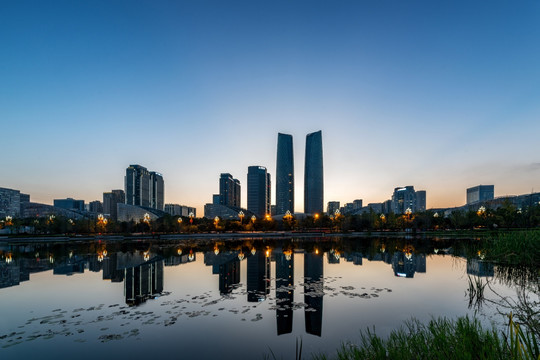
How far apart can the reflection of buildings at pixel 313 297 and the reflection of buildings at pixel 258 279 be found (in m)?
3.25

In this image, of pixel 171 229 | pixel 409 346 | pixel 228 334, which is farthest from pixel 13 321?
pixel 171 229

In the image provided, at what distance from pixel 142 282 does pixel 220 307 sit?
10.8m

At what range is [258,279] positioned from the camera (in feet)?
79.5

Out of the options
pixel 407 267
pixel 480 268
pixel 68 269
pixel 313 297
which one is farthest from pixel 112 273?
pixel 480 268

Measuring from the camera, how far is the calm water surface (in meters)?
11.6

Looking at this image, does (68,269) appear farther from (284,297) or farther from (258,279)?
(284,297)

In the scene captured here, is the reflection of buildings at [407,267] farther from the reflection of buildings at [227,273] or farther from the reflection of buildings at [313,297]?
the reflection of buildings at [227,273]

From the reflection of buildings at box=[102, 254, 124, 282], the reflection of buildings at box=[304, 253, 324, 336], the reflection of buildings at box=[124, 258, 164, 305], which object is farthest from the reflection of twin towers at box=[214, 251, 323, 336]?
the reflection of buildings at box=[102, 254, 124, 282]

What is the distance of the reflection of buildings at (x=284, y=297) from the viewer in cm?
1361

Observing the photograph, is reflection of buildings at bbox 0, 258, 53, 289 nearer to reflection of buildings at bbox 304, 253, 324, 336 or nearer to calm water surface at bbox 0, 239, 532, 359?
calm water surface at bbox 0, 239, 532, 359

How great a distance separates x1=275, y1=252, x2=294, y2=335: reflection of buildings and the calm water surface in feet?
0.28

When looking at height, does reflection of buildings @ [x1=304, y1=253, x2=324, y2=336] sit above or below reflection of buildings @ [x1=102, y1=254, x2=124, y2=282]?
above

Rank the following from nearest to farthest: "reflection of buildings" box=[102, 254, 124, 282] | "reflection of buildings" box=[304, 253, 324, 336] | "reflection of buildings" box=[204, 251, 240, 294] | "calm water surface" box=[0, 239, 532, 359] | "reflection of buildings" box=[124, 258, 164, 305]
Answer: "calm water surface" box=[0, 239, 532, 359]
"reflection of buildings" box=[304, 253, 324, 336]
"reflection of buildings" box=[124, 258, 164, 305]
"reflection of buildings" box=[204, 251, 240, 294]
"reflection of buildings" box=[102, 254, 124, 282]

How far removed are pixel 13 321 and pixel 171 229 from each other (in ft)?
368
